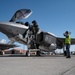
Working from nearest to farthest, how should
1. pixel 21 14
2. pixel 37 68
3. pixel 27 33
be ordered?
pixel 37 68, pixel 27 33, pixel 21 14

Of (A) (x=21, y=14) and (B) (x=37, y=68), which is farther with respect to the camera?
(A) (x=21, y=14)

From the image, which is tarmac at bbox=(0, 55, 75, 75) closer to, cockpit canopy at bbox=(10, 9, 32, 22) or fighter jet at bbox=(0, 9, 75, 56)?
fighter jet at bbox=(0, 9, 75, 56)

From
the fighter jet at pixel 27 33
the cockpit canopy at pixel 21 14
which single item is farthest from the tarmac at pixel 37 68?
the cockpit canopy at pixel 21 14

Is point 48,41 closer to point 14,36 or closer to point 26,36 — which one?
point 26,36

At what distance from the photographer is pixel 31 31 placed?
58.7 ft

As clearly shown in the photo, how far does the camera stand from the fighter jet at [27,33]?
1599 cm

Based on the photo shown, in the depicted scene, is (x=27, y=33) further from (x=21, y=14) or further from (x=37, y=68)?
(x=37, y=68)

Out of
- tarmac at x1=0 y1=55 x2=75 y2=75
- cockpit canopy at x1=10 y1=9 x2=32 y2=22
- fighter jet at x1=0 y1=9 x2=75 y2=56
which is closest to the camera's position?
tarmac at x1=0 y1=55 x2=75 y2=75

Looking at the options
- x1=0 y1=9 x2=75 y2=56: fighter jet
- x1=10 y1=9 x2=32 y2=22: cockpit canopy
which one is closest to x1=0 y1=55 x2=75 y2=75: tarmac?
x1=0 y1=9 x2=75 y2=56: fighter jet

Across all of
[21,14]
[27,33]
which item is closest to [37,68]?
[27,33]

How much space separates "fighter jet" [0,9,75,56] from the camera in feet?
52.5

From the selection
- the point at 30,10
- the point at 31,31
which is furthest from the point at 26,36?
the point at 30,10

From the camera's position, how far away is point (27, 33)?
57.0ft

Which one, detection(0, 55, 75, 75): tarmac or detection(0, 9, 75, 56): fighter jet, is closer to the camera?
detection(0, 55, 75, 75): tarmac
